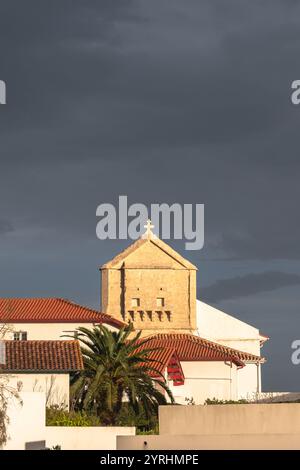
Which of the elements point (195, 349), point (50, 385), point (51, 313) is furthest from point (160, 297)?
point (50, 385)

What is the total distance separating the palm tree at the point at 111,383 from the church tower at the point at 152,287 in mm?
59124

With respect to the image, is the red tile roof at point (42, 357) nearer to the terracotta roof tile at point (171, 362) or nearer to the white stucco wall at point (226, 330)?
the terracotta roof tile at point (171, 362)

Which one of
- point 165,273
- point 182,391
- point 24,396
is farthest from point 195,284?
point 24,396

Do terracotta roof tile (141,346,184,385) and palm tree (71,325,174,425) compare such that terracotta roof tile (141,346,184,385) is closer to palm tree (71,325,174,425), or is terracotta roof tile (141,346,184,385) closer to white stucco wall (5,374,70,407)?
palm tree (71,325,174,425)

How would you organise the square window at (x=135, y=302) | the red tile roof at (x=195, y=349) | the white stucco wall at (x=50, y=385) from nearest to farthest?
the white stucco wall at (x=50, y=385)
the red tile roof at (x=195, y=349)
the square window at (x=135, y=302)

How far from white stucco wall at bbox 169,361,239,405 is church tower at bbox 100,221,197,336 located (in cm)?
3090

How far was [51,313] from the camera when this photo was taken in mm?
98312

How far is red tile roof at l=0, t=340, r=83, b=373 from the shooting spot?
216 ft

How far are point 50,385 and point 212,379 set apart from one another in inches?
1265

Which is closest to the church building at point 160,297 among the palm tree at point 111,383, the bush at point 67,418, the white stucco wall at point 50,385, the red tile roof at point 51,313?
the red tile roof at point 51,313

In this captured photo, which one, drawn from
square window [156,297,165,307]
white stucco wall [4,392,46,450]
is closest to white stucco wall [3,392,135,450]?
white stucco wall [4,392,46,450]

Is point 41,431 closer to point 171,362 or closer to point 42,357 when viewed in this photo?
point 42,357

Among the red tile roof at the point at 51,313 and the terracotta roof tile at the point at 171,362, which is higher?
the red tile roof at the point at 51,313

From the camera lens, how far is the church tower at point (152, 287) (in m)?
128
